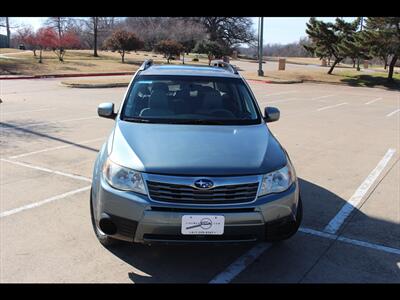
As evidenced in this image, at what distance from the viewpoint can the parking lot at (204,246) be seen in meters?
3.72

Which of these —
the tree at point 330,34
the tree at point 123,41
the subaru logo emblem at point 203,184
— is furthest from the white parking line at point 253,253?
the tree at point 123,41

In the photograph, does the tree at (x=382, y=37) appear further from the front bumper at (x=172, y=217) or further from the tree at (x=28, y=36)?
the front bumper at (x=172, y=217)

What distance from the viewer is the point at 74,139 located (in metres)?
9.12

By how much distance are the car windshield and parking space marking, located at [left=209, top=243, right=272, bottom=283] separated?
51.2 inches

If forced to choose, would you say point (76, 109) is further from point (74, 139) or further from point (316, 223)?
point (316, 223)

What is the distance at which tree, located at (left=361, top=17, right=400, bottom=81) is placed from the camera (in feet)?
104

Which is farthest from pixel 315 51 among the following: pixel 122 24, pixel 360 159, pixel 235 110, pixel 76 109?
pixel 122 24

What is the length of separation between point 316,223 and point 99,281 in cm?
249

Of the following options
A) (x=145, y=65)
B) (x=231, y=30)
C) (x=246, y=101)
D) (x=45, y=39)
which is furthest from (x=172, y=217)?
(x=231, y=30)

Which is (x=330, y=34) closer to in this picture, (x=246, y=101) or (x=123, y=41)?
(x=123, y=41)

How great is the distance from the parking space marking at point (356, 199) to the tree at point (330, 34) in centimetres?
3007

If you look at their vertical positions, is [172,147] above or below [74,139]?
above

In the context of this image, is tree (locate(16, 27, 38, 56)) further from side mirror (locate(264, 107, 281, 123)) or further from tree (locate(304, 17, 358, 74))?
side mirror (locate(264, 107, 281, 123))
